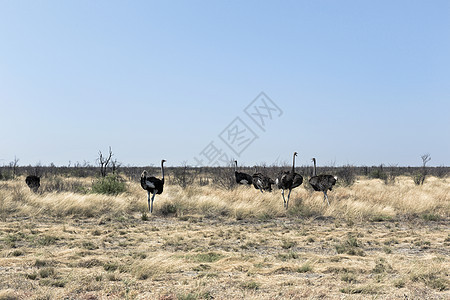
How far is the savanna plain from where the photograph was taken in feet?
21.5

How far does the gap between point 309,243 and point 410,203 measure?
7.64 metres

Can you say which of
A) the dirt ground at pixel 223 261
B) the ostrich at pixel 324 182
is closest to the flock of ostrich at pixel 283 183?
the ostrich at pixel 324 182

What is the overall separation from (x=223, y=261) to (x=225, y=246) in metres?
2.13

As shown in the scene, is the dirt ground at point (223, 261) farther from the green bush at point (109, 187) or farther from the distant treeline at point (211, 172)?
the distant treeline at point (211, 172)

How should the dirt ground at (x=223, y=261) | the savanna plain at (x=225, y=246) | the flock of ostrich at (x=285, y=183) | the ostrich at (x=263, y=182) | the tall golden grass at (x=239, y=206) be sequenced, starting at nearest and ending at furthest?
1. the dirt ground at (x=223, y=261)
2. the savanna plain at (x=225, y=246)
3. the tall golden grass at (x=239, y=206)
4. the flock of ostrich at (x=285, y=183)
5. the ostrich at (x=263, y=182)

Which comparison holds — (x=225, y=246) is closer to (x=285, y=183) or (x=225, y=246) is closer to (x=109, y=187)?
(x=285, y=183)

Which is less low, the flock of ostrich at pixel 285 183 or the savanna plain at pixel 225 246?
the flock of ostrich at pixel 285 183

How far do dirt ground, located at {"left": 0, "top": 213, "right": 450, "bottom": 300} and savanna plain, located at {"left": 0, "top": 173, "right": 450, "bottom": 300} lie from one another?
0.09ft

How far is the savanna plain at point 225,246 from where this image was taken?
21.5 feet

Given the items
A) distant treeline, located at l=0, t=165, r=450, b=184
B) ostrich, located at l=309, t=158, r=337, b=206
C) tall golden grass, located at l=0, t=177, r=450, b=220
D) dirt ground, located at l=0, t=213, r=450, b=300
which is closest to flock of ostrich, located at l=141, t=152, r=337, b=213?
ostrich, located at l=309, t=158, r=337, b=206

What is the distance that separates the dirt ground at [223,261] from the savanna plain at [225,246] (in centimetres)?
3

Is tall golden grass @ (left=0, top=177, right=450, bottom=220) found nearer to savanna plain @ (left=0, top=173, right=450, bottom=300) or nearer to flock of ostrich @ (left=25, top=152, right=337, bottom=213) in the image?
savanna plain @ (left=0, top=173, right=450, bottom=300)

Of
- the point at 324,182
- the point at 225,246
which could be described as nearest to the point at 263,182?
the point at 324,182

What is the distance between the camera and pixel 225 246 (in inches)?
409
